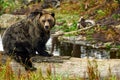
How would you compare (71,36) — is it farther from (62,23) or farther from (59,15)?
(59,15)

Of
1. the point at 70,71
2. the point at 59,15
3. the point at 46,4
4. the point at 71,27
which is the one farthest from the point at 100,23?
the point at 70,71

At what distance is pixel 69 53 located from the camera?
14.5 meters

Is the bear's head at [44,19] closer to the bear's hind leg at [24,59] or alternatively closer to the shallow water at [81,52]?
the bear's hind leg at [24,59]

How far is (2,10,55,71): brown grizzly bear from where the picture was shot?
941 cm

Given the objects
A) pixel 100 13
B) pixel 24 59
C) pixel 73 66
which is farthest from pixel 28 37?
pixel 100 13

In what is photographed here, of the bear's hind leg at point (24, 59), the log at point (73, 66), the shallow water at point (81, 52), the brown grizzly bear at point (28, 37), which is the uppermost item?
the brown grizzly bear at point (28, 37)

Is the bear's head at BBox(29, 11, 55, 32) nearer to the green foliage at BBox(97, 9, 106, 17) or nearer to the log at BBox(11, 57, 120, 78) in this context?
the log at BBox(11, 57, 120, 78)

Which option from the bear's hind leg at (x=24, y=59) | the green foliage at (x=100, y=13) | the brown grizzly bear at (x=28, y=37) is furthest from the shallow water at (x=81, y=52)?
the bear's hind leg at (x=24, y=59)

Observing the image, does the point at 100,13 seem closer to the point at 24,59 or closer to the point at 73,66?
the point at 73,66

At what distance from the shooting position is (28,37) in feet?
32.7

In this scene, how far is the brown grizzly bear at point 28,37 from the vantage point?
30.9 ft

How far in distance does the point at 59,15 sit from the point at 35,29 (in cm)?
1344

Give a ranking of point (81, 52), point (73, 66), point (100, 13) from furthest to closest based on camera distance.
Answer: point (100, 13) < point (81, 52) < point (73, 66)

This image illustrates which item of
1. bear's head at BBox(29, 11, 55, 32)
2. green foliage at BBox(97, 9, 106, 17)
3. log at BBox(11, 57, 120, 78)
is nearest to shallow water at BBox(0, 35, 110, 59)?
bear's head at BBox(29, 11, 55, 32)
